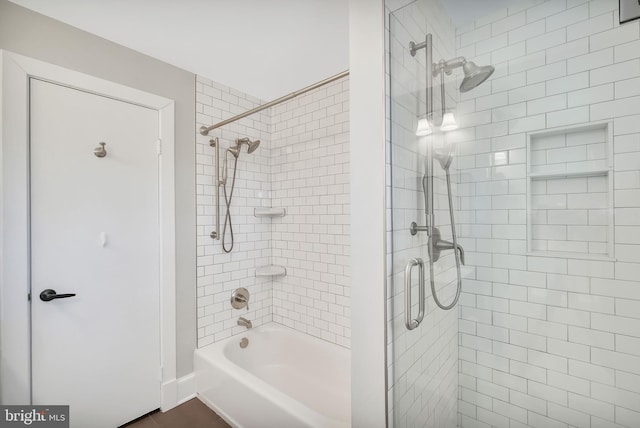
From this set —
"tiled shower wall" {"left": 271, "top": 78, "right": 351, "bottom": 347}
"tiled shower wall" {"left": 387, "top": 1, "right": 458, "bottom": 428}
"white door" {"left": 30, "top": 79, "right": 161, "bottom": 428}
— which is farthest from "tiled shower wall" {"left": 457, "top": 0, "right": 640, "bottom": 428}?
"white door" {"left": 30, "top": 79, "right": 161, "bottom": 428}

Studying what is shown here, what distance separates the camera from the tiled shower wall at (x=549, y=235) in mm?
1157

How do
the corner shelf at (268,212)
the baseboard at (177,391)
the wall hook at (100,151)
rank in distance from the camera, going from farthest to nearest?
the corner shelf at (268,212)
the baseboard at (177,391)
the wall hook at (100,151)

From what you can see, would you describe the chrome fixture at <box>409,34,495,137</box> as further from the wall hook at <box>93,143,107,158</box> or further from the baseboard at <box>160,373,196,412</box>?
the baseboard at <box>160,373,196,412</box>

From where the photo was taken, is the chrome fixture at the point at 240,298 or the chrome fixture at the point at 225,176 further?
the chrome fixture at the point at 240,298

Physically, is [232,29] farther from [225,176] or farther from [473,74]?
[473,74]

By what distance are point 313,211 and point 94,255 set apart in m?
1.51

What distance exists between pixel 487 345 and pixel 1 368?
2.47 m

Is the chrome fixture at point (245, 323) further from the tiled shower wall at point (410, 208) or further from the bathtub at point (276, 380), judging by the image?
the tiled shower wall at point (410, 208)

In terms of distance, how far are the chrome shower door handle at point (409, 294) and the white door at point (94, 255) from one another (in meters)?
1.72

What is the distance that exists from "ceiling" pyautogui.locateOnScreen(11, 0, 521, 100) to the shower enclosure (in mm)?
276

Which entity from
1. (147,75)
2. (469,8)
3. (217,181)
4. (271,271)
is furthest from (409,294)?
(147,75)

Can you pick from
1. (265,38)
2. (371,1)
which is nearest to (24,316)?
(265,38)

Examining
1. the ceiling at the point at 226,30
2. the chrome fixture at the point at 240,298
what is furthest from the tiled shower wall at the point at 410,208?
the chrome fixture at the point at 240,298

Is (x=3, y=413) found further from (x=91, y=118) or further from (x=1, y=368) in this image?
(x=91, y=118)
